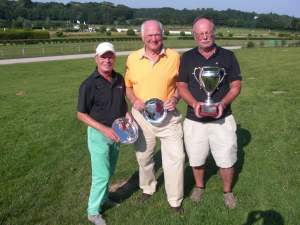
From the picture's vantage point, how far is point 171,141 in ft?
17.0

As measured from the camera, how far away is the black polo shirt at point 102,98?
15.4ft

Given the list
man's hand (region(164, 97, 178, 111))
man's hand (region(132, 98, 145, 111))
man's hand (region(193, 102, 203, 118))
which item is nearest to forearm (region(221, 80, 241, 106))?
man's hand (region(193, 102, 203, 118))

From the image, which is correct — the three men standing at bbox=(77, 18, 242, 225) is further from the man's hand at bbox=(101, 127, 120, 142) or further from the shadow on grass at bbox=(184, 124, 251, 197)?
the shadow on grass at bbox=(184, 124, 251, 197)

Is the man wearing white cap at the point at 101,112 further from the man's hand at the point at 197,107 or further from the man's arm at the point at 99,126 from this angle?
the man's hand at the point at 197,107

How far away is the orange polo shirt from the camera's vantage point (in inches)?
196

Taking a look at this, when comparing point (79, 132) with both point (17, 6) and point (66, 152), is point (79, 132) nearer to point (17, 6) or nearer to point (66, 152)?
point (66, 152)

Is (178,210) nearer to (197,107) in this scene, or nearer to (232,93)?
(197,107)

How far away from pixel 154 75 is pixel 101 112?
696mm

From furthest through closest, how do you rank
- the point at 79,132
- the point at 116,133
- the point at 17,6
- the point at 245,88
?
the point at 17,6, the point at 245,88, the point at 79,132, the point at 116,133

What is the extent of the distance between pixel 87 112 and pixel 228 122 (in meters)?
1.59

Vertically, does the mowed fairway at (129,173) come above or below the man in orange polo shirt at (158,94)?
below

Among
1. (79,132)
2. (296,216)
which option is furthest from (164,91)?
(79,132)

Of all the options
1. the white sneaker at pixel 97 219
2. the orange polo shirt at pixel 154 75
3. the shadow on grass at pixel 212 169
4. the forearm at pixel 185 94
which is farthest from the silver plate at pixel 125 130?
the shadow on grass at pixel 212 169

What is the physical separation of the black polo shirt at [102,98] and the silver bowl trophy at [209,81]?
84 centimetres
